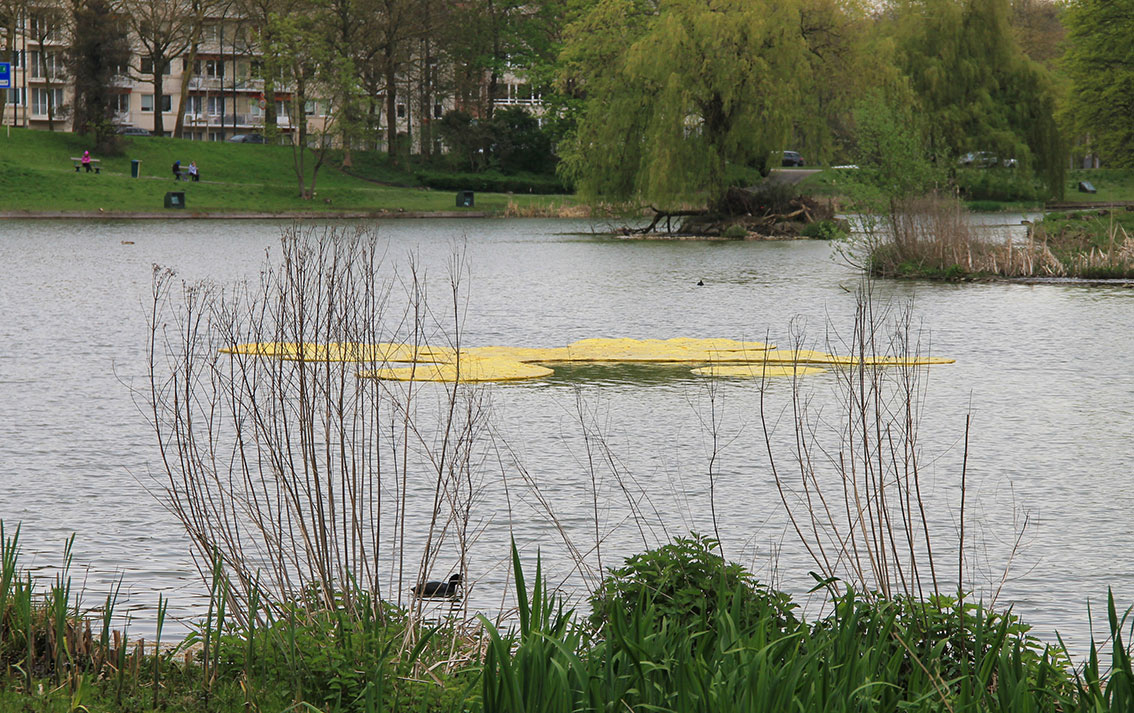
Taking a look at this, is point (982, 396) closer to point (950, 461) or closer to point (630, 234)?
point (950, 461)

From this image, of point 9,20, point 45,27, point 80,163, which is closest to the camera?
point 80,163

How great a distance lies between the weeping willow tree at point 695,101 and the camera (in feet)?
147

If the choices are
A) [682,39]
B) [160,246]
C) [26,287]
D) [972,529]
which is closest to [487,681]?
[972,529]

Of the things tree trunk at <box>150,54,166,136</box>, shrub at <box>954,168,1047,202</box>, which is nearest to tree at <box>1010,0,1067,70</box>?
shrub at <box>954,168,1047,202</box>

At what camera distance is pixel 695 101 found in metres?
45.4

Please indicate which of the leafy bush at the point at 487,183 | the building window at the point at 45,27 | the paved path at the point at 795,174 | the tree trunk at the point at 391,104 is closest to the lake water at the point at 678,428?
the leafy bush at the point at 487,183

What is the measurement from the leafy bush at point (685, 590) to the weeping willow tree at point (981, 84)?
54.9 meters

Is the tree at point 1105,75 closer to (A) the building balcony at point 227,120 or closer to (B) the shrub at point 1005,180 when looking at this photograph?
(B) the shrub at point 1005,180

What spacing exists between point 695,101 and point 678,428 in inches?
1370

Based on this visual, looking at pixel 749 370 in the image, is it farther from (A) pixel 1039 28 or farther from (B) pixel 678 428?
(A) pixel 1039 28

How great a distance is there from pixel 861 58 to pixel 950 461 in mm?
38563

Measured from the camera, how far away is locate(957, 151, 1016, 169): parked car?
59125mm

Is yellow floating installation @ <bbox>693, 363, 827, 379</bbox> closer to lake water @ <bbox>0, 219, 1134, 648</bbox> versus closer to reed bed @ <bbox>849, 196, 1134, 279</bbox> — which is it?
lake water @ <bbox>0, 219, 1134, 648</bbox>

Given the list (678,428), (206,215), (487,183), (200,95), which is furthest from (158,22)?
(678,428)
